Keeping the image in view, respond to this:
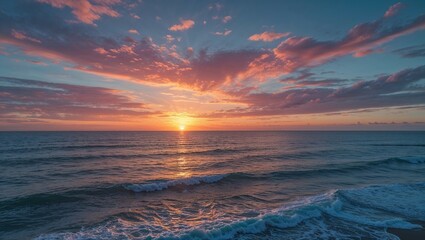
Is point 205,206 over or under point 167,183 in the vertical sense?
under

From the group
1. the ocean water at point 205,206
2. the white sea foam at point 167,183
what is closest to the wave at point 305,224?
the ocean water at point 205,206

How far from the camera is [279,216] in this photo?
455 inches

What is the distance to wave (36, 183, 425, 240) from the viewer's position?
985cm

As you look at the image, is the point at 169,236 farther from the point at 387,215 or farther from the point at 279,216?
the point at 387,215

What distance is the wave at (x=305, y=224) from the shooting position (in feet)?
32.3

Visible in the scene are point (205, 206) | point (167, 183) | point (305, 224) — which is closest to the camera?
point (305, 224)

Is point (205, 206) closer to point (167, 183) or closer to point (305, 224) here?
point (305, 224)

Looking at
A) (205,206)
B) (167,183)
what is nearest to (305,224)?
(205,206)

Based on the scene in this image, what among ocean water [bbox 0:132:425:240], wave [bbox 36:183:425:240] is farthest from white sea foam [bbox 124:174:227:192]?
wave [bbox 36:183:425:240]

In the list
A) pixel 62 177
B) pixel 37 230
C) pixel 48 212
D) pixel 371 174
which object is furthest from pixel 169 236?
pixel 371 174

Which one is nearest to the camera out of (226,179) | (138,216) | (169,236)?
(169,236)

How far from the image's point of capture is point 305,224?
37.2 feet

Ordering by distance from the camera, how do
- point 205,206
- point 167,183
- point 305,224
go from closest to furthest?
point 305,224, point 205,206, point 167,183

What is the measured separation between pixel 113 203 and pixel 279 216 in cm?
1022
